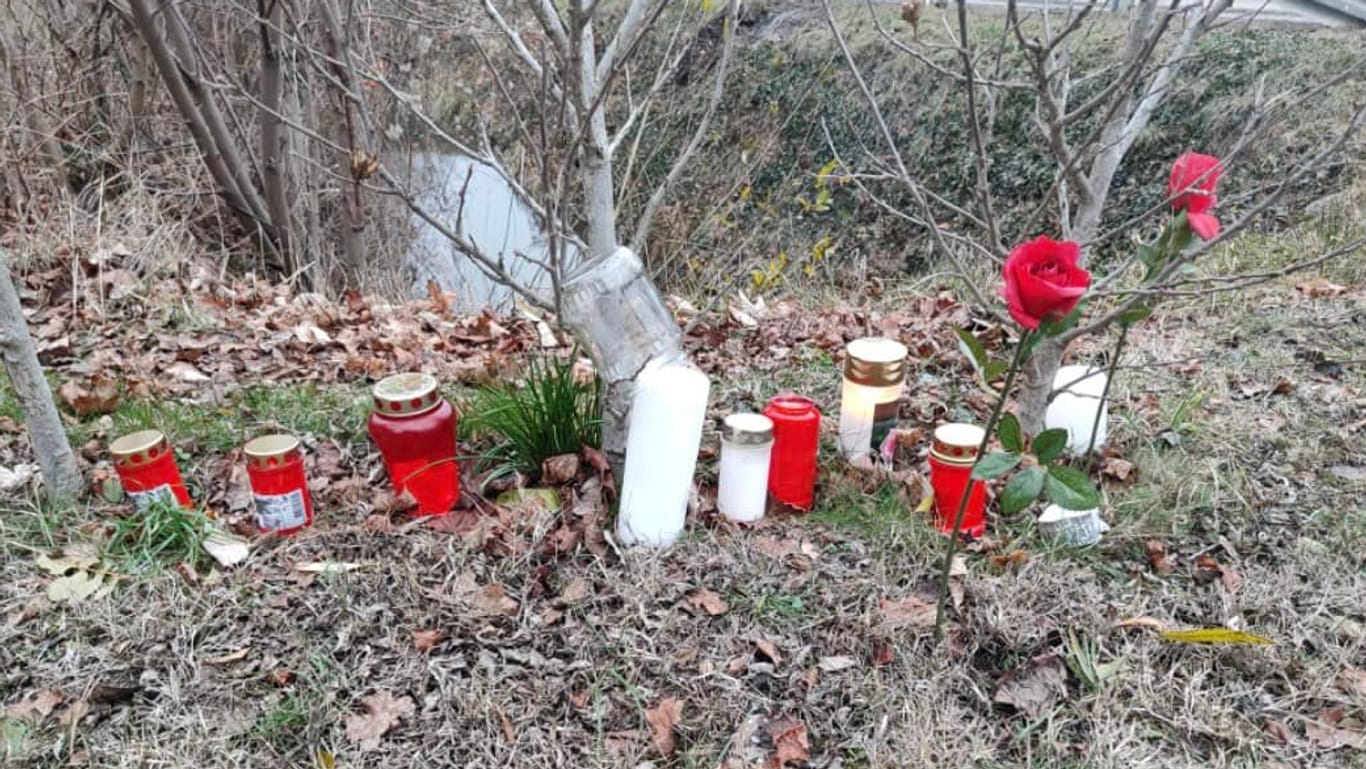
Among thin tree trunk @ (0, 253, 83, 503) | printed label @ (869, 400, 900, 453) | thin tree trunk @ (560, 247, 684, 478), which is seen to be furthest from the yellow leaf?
thin tree trunk @ (0, 253, 83, 503)

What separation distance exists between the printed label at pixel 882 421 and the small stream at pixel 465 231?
2.98 metres

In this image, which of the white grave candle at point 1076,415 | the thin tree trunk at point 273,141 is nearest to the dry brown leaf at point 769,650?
the white grave candle at point 1076,415

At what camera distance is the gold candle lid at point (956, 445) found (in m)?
1.68

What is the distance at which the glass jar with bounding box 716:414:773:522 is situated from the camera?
67.5 inches

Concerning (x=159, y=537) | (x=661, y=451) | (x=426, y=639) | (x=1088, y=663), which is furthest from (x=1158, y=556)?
(x=159, y=537)

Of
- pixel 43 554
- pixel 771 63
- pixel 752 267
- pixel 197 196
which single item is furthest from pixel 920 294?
pixel 771 63

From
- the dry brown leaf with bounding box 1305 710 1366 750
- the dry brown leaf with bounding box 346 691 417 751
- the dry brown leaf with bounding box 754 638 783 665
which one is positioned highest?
the dry brown leaf with bounding box 1305 710 1366 750

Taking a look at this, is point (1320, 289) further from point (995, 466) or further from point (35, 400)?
point (35, 400)

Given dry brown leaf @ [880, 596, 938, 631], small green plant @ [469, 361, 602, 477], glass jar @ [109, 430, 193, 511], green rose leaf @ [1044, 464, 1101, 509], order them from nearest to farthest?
green rose leaf @ [1044, 464, 1101, 509]
dry brown leaf @ [880, 596, 938, 631]
glass jar @ [109, 430, 193, 511]
small green plant @ [469, 361, 602, 477]

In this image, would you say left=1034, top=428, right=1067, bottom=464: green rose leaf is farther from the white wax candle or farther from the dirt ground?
the white wax candle

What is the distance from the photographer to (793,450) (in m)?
1.81

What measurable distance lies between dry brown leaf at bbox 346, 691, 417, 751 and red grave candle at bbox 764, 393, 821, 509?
879mm

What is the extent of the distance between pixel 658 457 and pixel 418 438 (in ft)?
1.69

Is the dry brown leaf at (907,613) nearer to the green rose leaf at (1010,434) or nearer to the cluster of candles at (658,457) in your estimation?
the cluster of candles at (658,457)
